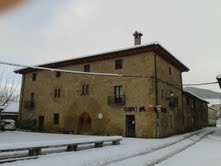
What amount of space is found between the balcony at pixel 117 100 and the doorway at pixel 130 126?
1434 millimetres

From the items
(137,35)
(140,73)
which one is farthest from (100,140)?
(137,35)

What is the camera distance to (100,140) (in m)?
15.2

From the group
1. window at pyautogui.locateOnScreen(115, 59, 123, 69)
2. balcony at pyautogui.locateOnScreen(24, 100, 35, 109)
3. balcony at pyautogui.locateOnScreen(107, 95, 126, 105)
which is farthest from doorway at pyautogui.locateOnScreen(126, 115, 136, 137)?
balcony at pyautogui.locateOnScreen(24, 100, 35, 109)

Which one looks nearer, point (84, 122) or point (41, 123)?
point (84, 122)

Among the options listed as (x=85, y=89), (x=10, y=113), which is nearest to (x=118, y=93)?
(x=85, y=89)

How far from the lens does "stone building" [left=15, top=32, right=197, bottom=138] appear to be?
80.1 feet

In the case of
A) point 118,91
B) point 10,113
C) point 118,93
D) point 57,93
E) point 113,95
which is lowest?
point 10,113

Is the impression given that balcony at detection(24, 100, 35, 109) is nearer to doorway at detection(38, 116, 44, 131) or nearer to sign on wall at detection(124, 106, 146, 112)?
doorway at detection(38, 116, 44, 131)

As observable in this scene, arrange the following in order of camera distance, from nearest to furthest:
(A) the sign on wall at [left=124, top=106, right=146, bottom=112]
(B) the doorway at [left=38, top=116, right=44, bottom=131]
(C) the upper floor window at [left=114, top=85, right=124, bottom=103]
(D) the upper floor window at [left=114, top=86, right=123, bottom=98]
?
(A) the sign on wall at [left=124, top=106, right=146, bottom=112] → (C) the upper floor window at [left=114, top=85, right=124, bottom=103] → (D) the upper floor window at [left=114, top=86, right=123, bottom=98] → (B) the doorway at [left=38, top=116, right=44, bottom=131]

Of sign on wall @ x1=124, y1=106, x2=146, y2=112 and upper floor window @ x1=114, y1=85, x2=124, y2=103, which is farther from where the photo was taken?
upper floor window @ x1=114, y1=85, x2=124, y2=103

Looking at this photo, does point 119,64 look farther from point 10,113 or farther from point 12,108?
point 12,108

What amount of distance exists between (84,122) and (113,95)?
4.54 meters

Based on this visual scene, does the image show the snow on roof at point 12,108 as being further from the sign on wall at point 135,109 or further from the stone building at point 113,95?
the sign on wall at point 135,109

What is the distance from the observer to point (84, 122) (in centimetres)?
2814
